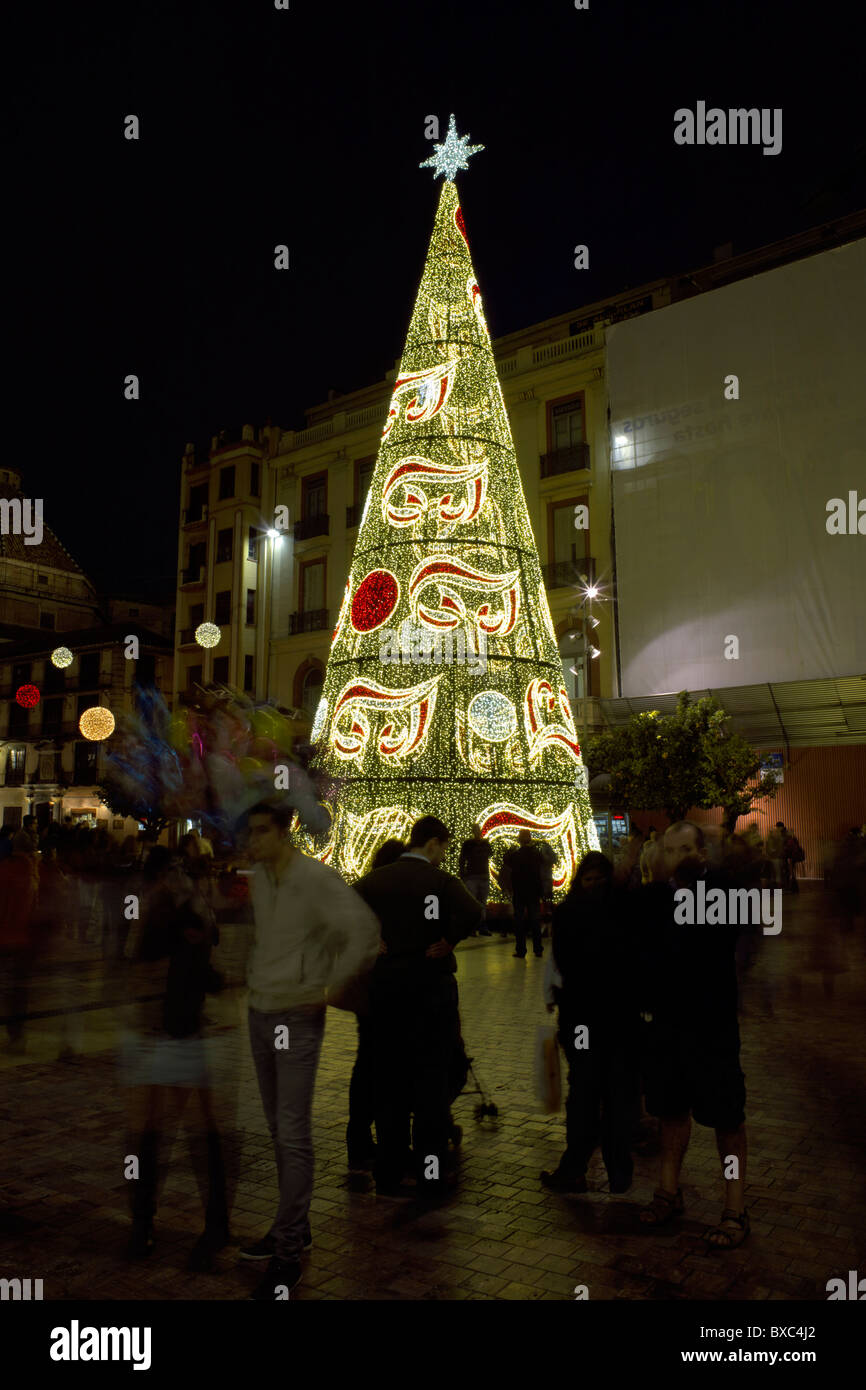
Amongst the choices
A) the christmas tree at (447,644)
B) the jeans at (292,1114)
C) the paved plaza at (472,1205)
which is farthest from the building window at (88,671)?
the jeans at (292,1114)

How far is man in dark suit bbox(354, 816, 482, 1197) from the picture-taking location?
14.6 ft

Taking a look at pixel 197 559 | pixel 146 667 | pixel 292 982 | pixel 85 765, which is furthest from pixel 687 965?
pixel 146 667

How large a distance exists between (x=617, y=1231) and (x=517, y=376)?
2493cm

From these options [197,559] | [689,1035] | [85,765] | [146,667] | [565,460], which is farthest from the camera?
[146,667]

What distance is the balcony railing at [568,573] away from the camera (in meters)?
24.3

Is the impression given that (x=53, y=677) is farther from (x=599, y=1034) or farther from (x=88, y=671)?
(x=599, y=1034)

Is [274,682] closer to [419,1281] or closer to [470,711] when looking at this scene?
[470,711]

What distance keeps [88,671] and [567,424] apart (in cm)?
2577

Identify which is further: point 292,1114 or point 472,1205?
point 472,1205

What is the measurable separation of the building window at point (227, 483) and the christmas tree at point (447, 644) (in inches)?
790

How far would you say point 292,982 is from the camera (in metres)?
3.53

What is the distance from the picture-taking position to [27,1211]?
160 inches

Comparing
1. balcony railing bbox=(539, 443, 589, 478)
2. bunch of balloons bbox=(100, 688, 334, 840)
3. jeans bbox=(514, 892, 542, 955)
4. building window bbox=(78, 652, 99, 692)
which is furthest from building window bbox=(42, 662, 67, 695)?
jeans bbox=(514, 892, 542, 955)
